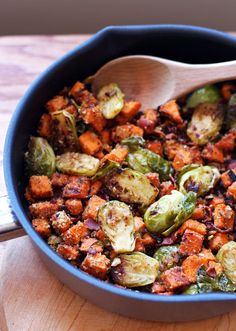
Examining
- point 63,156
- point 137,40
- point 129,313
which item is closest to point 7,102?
point 63,156

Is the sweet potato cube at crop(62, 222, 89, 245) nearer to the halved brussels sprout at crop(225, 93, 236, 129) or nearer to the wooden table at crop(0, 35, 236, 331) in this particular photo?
the wooden table at crop(0, 35, 236, 331)

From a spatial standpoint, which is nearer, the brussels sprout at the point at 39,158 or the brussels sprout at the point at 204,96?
the brussels sprout at the point at 39,158

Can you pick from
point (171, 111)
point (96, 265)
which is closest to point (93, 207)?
point (96, 265)

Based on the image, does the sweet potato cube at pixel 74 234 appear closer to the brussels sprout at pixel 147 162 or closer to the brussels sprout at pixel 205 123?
the brussels sprout at pixel 147 162

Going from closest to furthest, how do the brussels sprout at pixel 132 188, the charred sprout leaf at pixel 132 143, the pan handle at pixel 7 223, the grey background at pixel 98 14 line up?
1. the pan handle at pixel 7 223
2. the brussels sprout at pixel 132 188
3. the charred sprout leaf at pixel 132 143
4. the grey background at pixel 98 14

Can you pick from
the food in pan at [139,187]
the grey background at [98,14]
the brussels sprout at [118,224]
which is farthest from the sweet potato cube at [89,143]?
the grey background at [98,14]

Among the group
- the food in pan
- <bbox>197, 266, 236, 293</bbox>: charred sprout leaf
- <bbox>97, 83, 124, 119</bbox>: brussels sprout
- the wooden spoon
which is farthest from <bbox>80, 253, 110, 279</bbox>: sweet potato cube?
the wooden spoon
